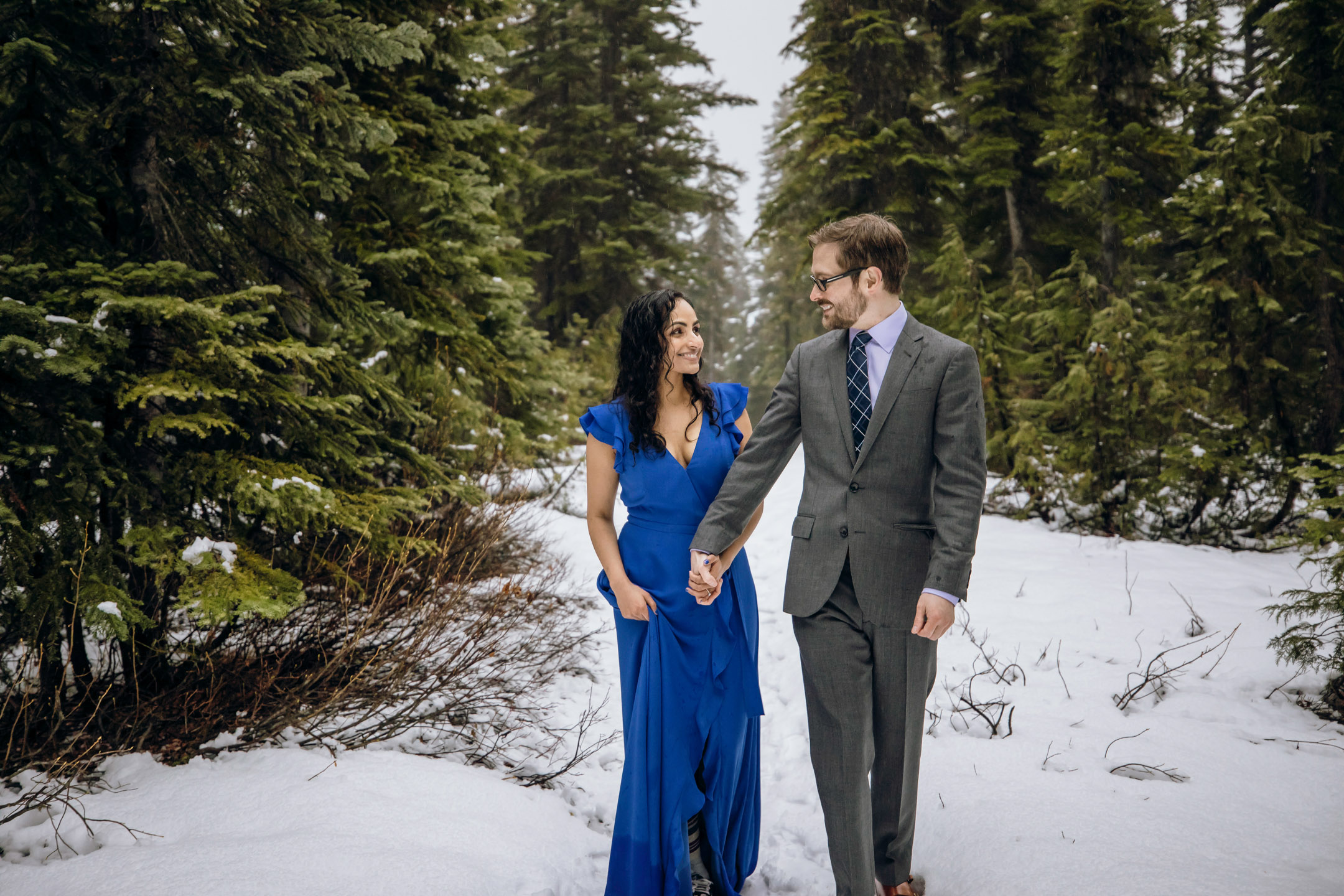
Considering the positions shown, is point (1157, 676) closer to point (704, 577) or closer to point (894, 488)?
point (894, 488)

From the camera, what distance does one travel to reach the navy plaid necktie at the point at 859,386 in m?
2.64

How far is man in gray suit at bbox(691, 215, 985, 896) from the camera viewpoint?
8.27 ft

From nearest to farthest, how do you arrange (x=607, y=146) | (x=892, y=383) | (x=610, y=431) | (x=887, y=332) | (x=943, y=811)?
1. (x=892, y=383)
2. (x=887, y=332)
3. (x=610, y=431)
4. (x=943, y=811)
5. (x=607, y=146)

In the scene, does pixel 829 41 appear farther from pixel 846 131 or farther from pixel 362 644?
pixel 362 644

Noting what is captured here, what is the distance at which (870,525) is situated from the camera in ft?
8.39

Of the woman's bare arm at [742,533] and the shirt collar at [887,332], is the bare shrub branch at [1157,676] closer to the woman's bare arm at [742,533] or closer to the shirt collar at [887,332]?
the woman's bare arm at [742,533]

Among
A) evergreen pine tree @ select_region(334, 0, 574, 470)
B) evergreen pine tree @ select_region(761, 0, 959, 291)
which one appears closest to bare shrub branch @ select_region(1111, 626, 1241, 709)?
evergreen pine tree @ select_region(334, 0, 574, 470)

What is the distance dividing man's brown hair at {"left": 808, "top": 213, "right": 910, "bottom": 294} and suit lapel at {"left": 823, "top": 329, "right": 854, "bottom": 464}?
256 millimetres

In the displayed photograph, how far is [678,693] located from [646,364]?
4.58 feet

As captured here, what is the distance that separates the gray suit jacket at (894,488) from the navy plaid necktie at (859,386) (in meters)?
0.03

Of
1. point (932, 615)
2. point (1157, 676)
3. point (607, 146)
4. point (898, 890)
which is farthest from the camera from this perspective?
point (607, 146)

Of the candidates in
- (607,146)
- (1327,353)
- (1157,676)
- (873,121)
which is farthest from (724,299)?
(1157,676)

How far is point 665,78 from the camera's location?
64.2 ft

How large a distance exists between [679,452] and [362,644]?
2.40 meters
